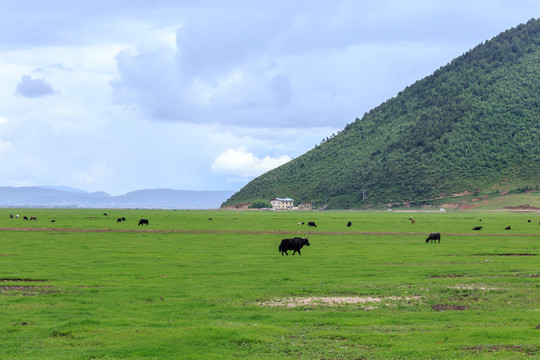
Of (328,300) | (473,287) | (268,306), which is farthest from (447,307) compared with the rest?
(268,306)

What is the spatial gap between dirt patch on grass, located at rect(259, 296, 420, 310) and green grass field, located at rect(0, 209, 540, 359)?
0.07 meters

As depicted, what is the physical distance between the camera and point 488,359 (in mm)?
13570

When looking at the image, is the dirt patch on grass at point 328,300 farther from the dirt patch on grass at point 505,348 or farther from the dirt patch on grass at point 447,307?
the dirt patch on grass at point 505,348

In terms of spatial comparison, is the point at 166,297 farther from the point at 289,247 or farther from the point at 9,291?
the point at 289,247

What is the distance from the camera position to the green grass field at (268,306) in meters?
14.9

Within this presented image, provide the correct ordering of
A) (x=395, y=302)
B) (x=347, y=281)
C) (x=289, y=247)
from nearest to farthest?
(x=395, y=302) → (x=347, y=281) → (x=289, y=247)

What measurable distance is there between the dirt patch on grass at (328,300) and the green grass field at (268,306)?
0.23 ft

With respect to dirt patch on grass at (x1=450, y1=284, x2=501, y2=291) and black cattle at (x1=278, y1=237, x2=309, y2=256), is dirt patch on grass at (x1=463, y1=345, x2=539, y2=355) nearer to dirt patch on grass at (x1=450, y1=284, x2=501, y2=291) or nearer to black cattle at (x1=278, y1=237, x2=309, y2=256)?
dirt patch on grass at (x1=450, y1=284, x2=501, y2=291)

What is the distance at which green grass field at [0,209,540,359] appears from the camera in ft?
48.9

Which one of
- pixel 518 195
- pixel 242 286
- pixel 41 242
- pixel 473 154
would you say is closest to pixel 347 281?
pixel 242 286

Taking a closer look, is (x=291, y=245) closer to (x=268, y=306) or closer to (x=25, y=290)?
(x=25, y=290)

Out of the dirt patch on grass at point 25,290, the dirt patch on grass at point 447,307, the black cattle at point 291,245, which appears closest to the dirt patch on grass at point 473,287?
the dirt patch on grass at point 447,307

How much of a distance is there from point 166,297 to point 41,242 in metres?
32.3

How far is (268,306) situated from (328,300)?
2.43m
